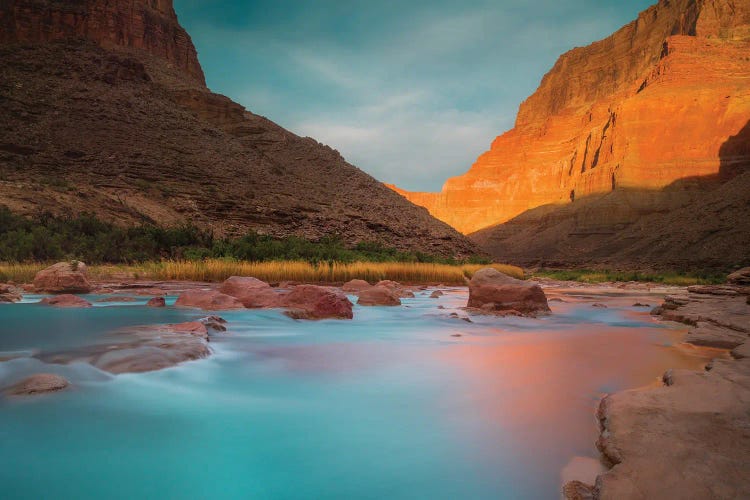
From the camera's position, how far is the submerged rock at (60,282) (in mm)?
9812

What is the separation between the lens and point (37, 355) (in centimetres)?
418

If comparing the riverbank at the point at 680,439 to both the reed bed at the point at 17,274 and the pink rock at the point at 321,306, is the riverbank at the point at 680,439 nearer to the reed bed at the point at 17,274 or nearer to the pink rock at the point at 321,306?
the pink rock at the point at 321,306

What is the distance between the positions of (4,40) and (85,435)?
176 ft

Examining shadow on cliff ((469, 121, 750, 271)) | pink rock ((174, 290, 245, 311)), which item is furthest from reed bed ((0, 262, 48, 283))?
shadow on cliff ((469, 121, 750, 271))

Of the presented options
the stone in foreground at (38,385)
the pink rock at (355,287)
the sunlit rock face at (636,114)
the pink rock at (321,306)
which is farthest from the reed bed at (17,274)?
the sunlit rock face at (636,114)

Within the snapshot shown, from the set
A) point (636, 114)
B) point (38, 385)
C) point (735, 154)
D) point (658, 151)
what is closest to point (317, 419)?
point (38, 385)

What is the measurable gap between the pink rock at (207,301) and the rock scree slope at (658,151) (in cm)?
3950

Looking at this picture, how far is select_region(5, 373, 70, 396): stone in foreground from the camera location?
119 inches

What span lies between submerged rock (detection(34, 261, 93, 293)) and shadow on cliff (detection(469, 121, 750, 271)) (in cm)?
3829

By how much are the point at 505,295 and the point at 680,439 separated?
690 centimetres

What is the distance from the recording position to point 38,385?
3109 millimetres

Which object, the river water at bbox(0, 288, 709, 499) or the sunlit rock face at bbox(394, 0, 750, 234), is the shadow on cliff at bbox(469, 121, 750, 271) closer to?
the sunlit rock face at bbox(394, 0, 750, 234)

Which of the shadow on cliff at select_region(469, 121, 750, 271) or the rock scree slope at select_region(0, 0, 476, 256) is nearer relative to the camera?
the rock scree slope at select_region(0, 0, 476, 256)

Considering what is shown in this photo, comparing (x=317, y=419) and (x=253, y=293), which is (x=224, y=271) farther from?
(x=317, y=419)
